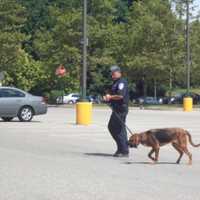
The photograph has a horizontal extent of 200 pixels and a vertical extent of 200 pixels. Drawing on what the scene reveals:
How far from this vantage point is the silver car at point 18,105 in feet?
100

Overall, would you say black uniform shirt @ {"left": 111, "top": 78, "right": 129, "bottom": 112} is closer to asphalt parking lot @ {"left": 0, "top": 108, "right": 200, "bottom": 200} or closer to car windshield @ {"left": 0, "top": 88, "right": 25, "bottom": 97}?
asphalt parking lot @ {"left": 0, "top": 108, "right": 200, "bottom": 200}

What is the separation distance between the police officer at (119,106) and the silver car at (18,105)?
15532 millimetres

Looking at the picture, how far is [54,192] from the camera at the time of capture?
1033cm

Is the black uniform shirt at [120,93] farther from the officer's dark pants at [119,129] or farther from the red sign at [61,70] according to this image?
the red sign at [61,70]

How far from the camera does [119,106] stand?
1537 centimetres

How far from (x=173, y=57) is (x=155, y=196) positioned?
52.1 m

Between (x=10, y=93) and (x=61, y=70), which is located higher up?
(x=61, y=70)

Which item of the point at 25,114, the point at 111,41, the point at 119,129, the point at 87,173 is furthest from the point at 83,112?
the point at 111,41

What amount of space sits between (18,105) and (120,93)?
16.1 meters

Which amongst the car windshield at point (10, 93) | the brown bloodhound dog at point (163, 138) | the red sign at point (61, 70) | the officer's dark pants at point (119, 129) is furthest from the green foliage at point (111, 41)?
the brown bloodhound dog at point (163, 138)

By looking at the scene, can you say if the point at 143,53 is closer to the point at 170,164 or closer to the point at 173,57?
the point at 173,57

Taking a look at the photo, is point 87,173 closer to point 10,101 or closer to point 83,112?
point 83,112

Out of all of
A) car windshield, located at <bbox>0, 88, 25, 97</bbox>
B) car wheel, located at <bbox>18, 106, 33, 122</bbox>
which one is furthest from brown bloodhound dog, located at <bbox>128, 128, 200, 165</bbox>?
car windshield, located at <bbox>0, 88, 25, 97</bbox>

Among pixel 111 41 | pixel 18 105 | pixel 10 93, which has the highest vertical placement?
pixel 111 41
